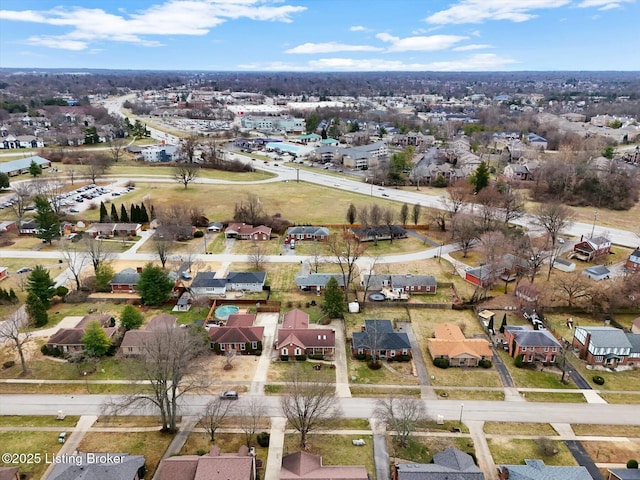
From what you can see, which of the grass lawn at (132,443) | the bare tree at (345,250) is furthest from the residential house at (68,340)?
the bare tree at (345,250)

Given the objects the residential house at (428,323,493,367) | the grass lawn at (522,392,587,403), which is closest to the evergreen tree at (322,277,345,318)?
the residential house at (428,323,493,367)

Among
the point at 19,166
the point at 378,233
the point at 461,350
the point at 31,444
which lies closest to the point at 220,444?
the point at 31,444

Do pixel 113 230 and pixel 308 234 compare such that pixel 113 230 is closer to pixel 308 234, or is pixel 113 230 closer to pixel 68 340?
pixel 308 234

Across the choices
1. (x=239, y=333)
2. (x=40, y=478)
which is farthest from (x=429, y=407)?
(x=40, y=478)

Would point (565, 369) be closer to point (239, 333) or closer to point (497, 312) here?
point (497, 312)

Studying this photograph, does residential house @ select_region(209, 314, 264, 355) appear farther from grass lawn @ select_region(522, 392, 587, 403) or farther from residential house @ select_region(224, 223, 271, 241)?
residential house @ select_region(224, 223, 271, 241)

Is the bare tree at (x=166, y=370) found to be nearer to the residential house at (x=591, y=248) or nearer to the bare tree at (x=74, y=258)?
the bare tree at (x=74, y=258)
